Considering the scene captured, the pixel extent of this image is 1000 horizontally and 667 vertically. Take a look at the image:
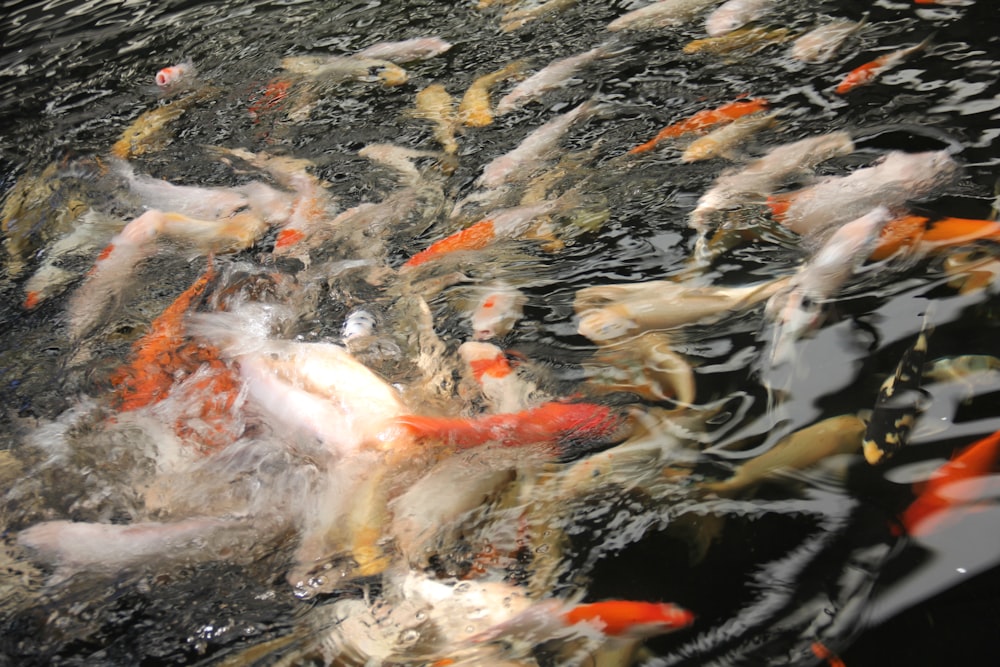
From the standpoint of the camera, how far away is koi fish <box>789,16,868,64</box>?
435 centimetres

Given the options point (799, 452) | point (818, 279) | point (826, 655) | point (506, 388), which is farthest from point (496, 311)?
point (826, 655)

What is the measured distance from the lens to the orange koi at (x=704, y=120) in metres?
3.96

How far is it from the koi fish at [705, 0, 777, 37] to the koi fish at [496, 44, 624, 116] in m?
0.55

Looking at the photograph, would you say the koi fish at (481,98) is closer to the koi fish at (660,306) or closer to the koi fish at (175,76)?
the koi fish at (660,306)

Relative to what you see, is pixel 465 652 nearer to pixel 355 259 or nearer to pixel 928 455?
pixel 928 455

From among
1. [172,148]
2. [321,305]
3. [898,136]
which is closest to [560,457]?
[321,305]

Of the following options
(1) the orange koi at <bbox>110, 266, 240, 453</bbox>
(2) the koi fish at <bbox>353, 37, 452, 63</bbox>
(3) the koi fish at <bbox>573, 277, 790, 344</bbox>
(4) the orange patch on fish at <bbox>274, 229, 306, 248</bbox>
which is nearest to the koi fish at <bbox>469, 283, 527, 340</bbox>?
(3) the koi fish at <bbox>573, 277, 790, 344</bbox>

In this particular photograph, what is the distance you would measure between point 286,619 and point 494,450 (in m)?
0.75

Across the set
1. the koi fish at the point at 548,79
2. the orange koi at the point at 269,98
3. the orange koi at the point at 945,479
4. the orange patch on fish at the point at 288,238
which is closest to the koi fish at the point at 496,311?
the orange patch on fish at the point at 288,238

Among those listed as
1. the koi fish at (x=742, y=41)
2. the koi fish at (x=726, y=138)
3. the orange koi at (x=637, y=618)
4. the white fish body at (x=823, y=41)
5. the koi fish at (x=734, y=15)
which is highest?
the koi fish at (x=734, y=15)

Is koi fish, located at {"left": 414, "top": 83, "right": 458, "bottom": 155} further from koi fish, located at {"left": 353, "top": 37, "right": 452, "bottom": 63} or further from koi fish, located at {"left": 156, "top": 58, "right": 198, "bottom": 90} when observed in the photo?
koi fish, located at {"left": 156, "top": 58, "right": 198, "bottom": 90}

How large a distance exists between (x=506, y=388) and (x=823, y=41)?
2.90 m

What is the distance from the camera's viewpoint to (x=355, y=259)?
12.3 feet

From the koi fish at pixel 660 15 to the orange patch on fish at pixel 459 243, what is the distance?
218 cm
